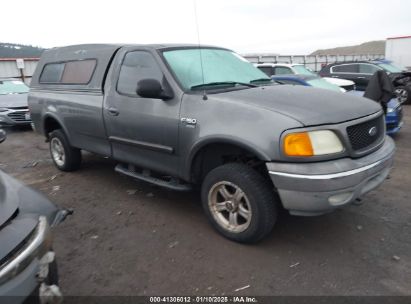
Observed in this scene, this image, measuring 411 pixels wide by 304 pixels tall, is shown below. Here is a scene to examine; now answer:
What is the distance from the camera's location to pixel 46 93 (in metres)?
5.40

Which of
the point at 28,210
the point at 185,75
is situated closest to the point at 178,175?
Answer: the point at 185,75

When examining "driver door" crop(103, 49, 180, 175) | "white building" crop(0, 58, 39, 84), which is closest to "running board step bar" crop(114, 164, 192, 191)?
"driver door" crop(103, 49, 180, 175)

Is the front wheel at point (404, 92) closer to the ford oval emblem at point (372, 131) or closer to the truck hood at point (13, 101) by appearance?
the ford oval emblem at point (372, 131)

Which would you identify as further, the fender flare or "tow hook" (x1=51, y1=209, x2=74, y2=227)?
the fender flare

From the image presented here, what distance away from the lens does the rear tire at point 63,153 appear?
5.25m

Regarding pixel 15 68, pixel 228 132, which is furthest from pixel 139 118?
pixel 15 68

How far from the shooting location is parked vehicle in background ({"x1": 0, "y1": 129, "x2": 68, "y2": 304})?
175 cm

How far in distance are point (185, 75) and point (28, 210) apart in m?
2.06

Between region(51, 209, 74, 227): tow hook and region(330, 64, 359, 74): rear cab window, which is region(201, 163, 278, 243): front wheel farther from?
region(330, 64, 359, 74): rear cab window

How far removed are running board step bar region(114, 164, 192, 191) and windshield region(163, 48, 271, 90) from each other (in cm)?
102

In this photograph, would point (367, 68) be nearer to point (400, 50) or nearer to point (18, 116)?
point (400, 50)

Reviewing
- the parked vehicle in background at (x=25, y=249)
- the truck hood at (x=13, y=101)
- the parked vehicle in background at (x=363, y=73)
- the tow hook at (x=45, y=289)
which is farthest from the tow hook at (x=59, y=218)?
the parked vehicle in background at (x=363, y=73)

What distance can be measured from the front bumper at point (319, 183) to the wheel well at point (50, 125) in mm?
4012

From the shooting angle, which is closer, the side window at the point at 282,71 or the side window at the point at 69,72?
the side window at the point at 69,72
